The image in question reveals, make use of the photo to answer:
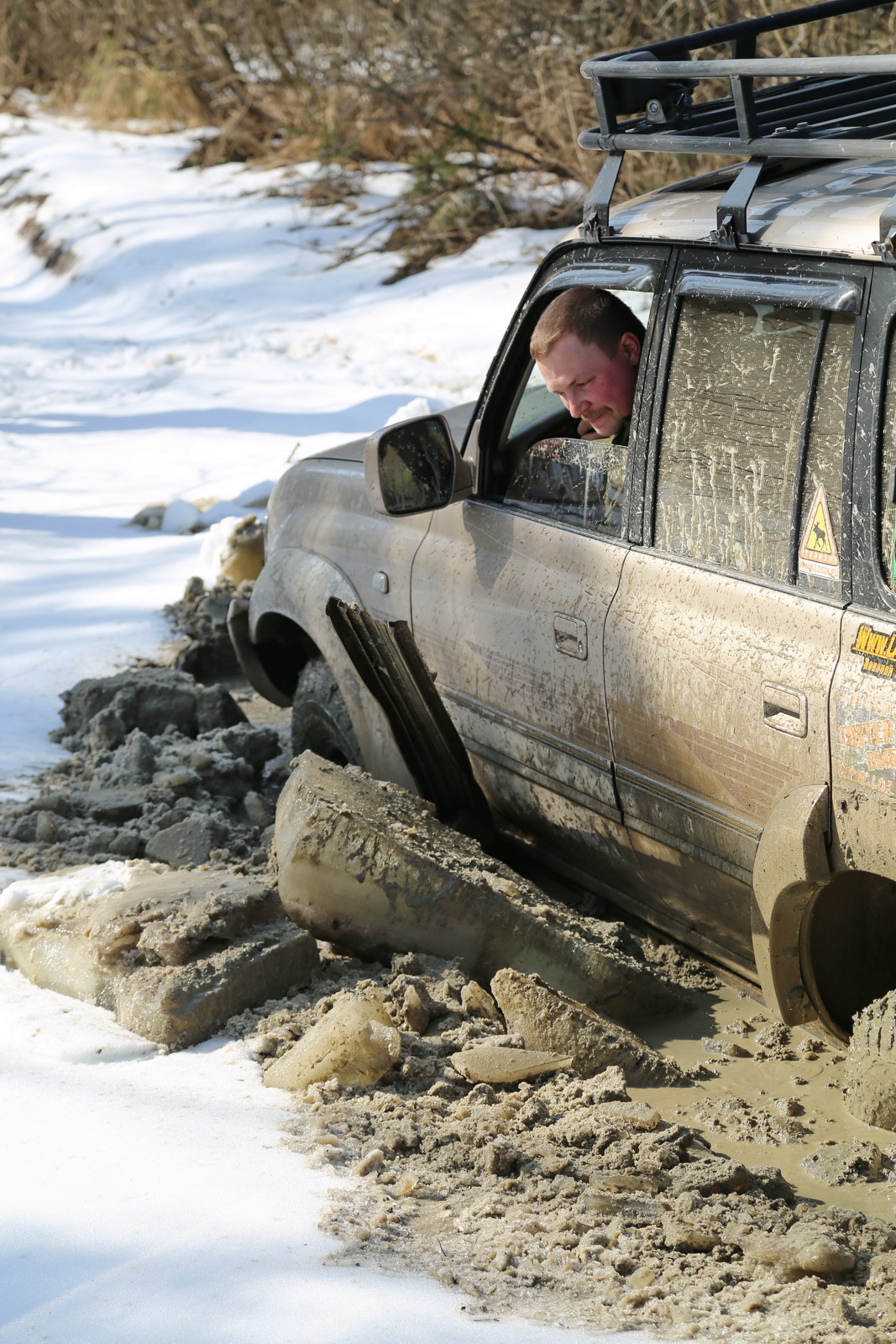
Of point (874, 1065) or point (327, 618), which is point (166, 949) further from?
point (874, 1065)

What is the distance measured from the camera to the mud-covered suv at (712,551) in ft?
9.25

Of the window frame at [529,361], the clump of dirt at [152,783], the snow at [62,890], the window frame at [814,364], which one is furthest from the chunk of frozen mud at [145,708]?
the window frame at [814,364]

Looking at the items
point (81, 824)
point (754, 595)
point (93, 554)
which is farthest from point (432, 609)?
point (93, 554)

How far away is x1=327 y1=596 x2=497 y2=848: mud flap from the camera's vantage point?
409 cm

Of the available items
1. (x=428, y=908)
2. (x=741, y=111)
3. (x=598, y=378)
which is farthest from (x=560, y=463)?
(x=428, y=908)

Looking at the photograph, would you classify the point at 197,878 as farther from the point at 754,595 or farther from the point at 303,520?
the point at 754,595

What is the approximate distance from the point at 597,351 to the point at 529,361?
0.27m

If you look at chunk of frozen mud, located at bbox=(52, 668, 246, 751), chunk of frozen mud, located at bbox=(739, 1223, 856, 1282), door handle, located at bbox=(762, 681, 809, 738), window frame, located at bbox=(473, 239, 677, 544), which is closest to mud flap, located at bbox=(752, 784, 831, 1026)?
door handle, located at bbox=(762, 681, 809, 738)

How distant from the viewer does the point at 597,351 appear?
3623mm

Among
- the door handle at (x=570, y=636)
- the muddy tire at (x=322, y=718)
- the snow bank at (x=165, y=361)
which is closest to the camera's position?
the door handle at (x=570, y=636)

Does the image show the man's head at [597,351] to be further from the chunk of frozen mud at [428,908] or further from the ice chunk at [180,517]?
the ice chunk at [180,517]

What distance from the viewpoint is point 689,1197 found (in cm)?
276

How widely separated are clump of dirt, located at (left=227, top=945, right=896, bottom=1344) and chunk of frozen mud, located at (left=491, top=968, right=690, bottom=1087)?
5 cm

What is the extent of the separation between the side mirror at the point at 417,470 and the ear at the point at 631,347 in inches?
22.5
